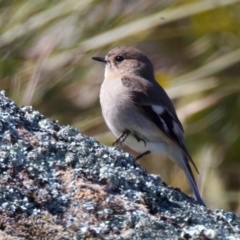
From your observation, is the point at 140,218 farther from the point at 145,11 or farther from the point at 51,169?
the point at 145,11

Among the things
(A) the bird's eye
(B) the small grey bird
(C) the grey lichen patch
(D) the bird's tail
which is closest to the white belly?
(B) the small grey bird

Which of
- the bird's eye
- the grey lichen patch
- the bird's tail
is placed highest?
the bird's eye

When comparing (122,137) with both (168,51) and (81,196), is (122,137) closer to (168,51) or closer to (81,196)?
(168,51)

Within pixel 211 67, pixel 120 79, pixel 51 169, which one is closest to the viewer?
pixel 51 169

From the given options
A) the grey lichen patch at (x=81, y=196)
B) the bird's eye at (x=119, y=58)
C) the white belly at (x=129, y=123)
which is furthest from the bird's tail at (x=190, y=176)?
the grey lichen patch at (x=81, y=196)

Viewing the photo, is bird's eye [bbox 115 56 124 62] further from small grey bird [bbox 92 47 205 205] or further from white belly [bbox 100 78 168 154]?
white belly [bbox 100 78 168 154]

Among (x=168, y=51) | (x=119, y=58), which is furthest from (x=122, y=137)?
(x=119, y=58)

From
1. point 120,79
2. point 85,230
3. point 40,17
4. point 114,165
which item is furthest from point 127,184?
point 120,79
